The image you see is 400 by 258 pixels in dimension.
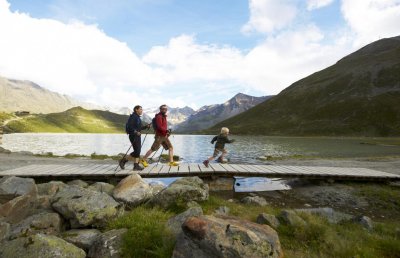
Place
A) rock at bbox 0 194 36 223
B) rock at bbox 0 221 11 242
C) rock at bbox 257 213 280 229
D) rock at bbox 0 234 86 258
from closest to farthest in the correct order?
rock at bbox 0 234 86 258
rock at bbox 0 221 11 242
rock at bbox 257 213 280 229
rock at bbox 0 194 36 223

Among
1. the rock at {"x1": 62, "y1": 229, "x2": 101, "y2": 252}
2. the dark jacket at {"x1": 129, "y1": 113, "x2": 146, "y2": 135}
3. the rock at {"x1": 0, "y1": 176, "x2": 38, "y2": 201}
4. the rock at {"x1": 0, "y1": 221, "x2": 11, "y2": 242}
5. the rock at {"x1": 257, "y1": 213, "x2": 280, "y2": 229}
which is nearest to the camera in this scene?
the rock at {"x1": 62, "y1": 229, "x2": 101, "y2": 252}

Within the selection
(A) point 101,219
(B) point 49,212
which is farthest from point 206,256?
(B) point 49,212

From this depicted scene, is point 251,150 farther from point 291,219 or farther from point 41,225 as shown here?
point 41,225

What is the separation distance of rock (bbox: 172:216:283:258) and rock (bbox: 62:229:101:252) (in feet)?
9.23

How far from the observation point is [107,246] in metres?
7.71

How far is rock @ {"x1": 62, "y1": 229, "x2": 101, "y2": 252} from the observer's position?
320 inches

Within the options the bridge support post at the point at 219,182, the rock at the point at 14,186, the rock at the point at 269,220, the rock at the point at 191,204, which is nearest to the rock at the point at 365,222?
the rock at the point at 269,220

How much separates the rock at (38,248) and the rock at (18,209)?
2.76m

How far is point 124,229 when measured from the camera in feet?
27.7

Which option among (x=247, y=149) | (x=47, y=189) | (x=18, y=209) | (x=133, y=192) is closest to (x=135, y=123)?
(x=47, y=189)

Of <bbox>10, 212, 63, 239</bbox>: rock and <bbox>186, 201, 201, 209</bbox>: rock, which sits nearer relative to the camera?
<bbox>10, 212, 63, 239</bbox>: rock

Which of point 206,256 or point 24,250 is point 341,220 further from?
point 24,250

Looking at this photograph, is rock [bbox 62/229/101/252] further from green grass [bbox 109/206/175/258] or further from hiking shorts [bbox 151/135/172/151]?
hiking shorts [bbox 151/135/172/151]

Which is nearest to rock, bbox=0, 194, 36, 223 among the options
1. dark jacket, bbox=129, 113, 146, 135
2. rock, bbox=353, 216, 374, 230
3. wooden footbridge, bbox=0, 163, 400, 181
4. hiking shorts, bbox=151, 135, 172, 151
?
wooden footbridge, bbox=0, 163, 400, 181
